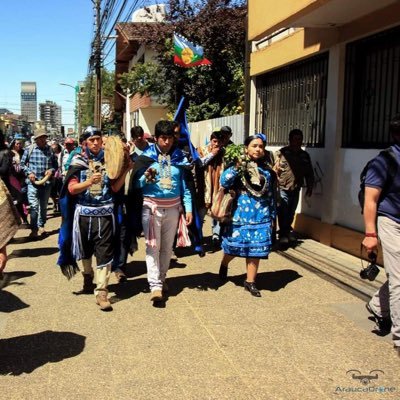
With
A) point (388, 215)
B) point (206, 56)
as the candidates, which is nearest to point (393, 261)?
point (388, 215)

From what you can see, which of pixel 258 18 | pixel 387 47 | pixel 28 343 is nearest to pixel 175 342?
pixel 28 343

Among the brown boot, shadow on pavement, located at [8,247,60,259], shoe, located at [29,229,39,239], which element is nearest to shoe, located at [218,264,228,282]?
the brown boot

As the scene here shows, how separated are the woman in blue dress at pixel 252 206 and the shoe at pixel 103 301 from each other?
146 centimetres

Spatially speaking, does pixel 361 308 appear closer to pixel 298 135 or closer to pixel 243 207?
pixel 243 207

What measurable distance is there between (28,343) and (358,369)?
259 cm

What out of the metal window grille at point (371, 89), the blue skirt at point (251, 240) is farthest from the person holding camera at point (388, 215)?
the metal window grille at point (371, 89)

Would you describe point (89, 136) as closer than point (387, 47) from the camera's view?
Yes

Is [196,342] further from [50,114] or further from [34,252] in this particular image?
[50,114]

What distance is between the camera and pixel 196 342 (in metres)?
4.25

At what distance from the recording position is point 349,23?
726 centimetres

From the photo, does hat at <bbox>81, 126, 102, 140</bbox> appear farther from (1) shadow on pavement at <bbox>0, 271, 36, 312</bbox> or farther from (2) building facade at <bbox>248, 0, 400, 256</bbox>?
(2) building facade at <bbox>248, 0, 400, 256</bbox>

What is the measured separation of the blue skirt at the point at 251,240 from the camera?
5504mm

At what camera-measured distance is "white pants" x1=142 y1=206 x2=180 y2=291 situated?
5.25m

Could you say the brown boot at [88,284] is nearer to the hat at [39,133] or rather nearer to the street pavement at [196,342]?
the street pavement at [196,342]
